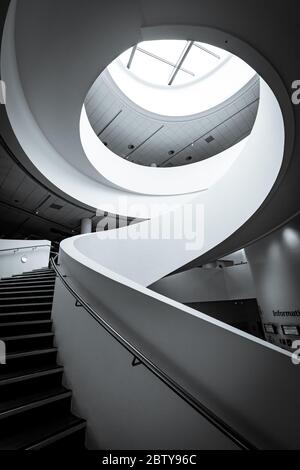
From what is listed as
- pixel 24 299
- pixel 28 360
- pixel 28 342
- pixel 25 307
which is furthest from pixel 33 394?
pixel 24 299

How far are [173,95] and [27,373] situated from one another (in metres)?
10.4

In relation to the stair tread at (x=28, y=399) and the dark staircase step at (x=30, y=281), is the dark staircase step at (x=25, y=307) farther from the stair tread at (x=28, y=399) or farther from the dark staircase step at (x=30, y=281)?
the stair tread at (x=28, y=399)

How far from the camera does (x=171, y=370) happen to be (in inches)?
61.2

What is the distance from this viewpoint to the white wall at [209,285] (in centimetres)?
1020

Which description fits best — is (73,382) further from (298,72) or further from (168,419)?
(298,72)

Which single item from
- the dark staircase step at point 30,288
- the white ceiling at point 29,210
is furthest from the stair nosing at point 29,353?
the white ceiling at point 29,210

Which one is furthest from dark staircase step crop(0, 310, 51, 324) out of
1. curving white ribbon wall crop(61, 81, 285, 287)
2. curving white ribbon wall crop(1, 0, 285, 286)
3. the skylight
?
the skylight

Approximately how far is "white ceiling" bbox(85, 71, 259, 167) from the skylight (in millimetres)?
1411

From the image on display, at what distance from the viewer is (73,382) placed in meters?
2.29

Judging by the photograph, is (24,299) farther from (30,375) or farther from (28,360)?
(30,375)

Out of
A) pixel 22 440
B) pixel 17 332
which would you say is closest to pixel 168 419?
pixel 22 440

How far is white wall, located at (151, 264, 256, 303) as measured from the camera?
10203 millimetres

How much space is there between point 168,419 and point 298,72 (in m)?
3.48

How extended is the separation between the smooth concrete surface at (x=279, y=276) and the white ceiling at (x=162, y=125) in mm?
5688
